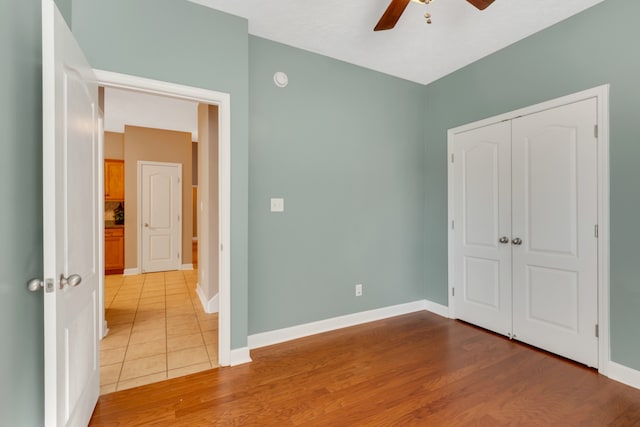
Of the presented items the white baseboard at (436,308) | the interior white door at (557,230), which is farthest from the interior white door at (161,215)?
the interior white door at (557,230)

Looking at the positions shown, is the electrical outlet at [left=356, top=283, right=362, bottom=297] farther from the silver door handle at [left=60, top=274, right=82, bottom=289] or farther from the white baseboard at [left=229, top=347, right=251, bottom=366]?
the silver door handle at [left=60, top=274, right=82, bottom=289]

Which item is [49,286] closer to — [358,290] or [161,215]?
[358,290]

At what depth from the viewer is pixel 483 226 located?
125 inches

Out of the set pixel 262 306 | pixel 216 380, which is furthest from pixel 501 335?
pixel 216 380

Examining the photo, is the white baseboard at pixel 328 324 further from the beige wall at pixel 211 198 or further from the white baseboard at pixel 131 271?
the white baseboard at pixel 131 271

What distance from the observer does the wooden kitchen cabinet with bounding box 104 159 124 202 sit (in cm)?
616

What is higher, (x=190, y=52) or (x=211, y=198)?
(x=190, y=52)

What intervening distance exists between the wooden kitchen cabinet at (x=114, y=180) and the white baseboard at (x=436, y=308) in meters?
6.35

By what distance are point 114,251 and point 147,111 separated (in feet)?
9.18

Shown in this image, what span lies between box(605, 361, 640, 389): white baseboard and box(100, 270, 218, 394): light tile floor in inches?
121

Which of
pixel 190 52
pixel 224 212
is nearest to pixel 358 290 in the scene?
pixel 224 212

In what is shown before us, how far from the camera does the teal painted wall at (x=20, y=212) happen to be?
3.84ft

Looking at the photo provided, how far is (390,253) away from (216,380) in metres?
2.25

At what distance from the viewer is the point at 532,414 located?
1.85 m
